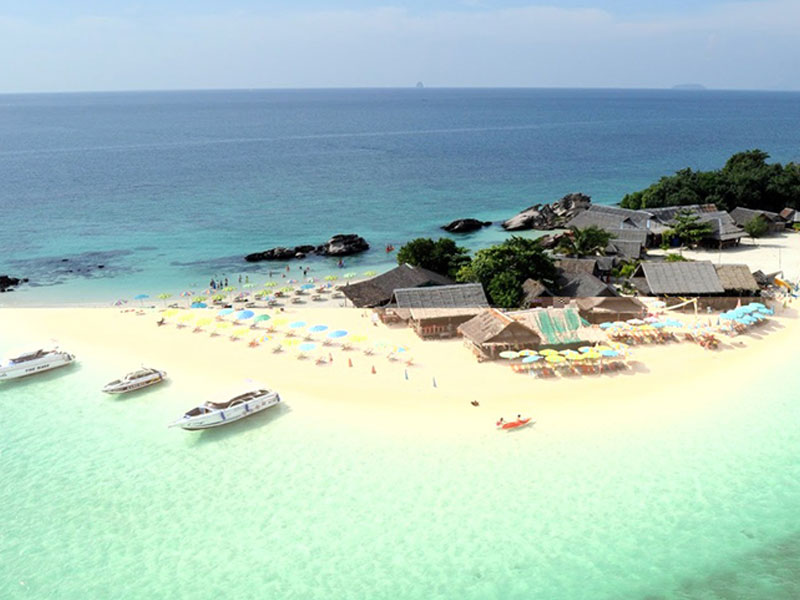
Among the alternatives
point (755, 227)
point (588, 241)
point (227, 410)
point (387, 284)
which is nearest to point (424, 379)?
point (227, 410)

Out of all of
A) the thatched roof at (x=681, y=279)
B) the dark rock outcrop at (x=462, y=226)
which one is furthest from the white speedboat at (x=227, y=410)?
the dark rock outcrop at (x=462, y=226)

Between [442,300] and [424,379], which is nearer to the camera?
[424,379]

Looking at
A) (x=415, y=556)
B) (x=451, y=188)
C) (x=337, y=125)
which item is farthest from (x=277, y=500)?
(x=337, y=125)

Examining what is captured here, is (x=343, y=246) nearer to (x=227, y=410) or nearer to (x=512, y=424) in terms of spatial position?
(x=227, y=410)

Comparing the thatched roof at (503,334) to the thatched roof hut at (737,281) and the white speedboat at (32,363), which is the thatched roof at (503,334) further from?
the white speedboat at (32,363)

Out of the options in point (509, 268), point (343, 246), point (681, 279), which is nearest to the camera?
point (681, 279)

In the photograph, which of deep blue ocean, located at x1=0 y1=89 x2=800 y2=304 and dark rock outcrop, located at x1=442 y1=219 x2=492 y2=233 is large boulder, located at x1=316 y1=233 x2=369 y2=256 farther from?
dark rock outcrop, located at x1=442 y1=219 x2=492 y2=233

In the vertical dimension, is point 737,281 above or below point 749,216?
below
